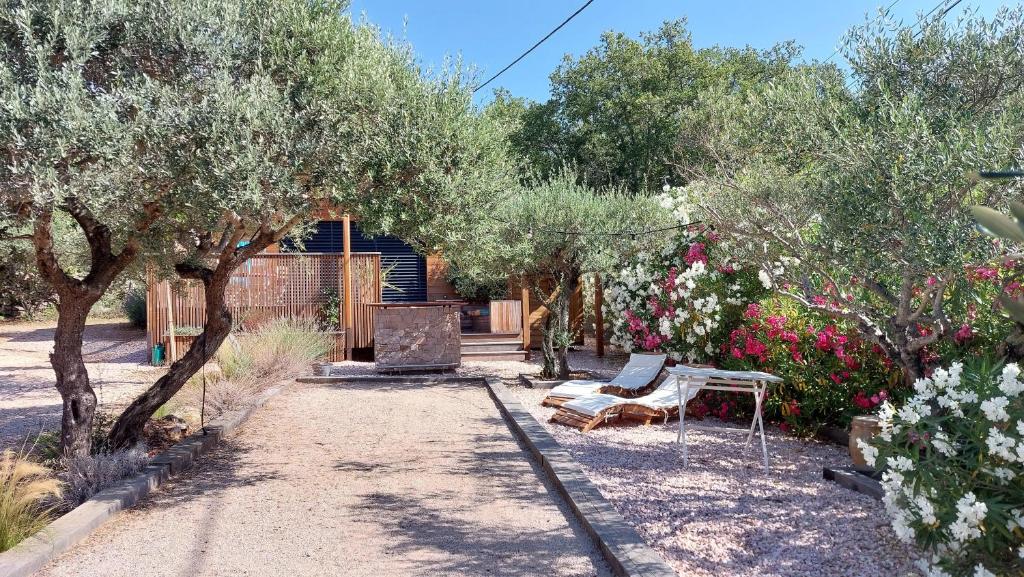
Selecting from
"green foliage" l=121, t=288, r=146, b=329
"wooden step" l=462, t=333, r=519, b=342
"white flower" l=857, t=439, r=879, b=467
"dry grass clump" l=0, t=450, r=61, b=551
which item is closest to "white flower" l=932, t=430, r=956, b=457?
"white flower" l=857, t=439, r=879, b=467

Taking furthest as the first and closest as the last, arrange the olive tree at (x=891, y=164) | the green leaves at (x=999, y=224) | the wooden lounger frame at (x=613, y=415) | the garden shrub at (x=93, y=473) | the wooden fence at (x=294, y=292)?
1. the wooden fence at (x=294, y=292)
2. the wooden lounger frame at (x=613, y=415)
3. the garden shrub at (x=93, y=473)
4. the olive tree at (x=891, y=164)
5. the green leaves at (x=999, y=224)

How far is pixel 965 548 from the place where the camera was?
2.62m

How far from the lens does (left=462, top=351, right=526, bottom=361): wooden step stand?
14.4 m

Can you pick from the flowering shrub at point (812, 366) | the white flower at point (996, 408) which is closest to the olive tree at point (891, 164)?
the flowering shrub at point (812, 366)

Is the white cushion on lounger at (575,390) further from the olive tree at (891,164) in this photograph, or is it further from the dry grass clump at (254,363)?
the dry grass clump at (254,363)

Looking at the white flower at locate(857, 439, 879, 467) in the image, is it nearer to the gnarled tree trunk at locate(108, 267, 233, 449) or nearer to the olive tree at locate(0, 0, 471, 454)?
the olive tree at locate(0, 0, 471, 454)

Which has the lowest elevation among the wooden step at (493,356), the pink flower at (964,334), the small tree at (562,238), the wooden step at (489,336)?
the wooden step at (493,356)

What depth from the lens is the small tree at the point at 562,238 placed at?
398 inches

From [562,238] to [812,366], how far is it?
15.1ft

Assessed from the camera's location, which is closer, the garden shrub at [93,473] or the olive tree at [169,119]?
the olive tree at [169,119]

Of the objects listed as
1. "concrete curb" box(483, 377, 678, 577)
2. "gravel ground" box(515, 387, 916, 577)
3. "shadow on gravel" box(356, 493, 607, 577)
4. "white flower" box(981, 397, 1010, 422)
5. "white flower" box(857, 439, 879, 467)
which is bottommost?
"shadow on gravel" box(356, 493, 607, 577)

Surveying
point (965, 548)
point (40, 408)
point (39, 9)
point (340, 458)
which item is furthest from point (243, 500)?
point (40, 408)

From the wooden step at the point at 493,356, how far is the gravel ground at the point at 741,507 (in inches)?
299

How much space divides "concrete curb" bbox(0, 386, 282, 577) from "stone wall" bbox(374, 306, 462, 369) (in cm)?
541
